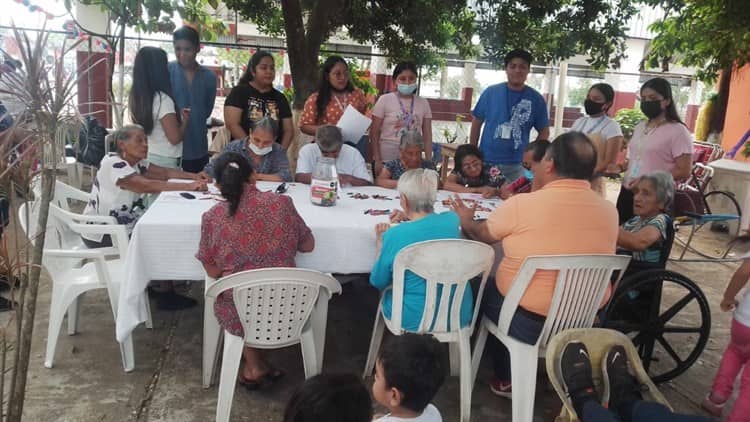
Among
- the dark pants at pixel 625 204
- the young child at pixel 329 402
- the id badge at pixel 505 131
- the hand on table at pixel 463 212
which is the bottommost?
the young child at pixel 329 402

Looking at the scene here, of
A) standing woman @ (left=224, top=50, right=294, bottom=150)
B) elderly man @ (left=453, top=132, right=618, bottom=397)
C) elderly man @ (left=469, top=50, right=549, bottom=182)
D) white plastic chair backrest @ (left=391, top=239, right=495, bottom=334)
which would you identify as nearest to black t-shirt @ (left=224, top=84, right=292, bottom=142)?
standing woman @ (left=224, top=50, right=294, bottom=150)

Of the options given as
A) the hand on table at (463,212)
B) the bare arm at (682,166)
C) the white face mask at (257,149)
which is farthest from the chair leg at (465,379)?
the bare arm at (682,166)

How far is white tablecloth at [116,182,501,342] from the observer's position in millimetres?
2717

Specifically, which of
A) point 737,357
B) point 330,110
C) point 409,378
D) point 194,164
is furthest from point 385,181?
point 409,378

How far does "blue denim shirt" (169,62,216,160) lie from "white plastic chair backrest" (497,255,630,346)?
2897 millimetres

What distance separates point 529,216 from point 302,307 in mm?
1041

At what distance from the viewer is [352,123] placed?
434cm

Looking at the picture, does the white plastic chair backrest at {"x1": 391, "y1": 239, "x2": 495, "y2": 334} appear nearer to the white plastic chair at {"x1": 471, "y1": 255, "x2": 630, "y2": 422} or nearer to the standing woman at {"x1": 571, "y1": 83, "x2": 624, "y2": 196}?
the white plastic chair at {"x1": 471, "y1": 255, "x2": 630, "y2": 422}

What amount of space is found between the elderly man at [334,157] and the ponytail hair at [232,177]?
137 cm

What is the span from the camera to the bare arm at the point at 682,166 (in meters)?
3.92

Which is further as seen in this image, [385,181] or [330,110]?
[330,110]

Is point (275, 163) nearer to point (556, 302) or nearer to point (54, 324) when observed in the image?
point (54, 324)

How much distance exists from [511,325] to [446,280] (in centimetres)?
37

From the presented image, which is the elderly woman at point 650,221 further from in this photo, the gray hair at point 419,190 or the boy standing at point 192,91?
the boy standing at point 192,91
